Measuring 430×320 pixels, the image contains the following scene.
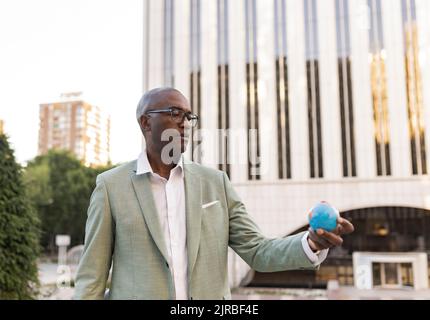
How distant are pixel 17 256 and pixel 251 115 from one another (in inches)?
509

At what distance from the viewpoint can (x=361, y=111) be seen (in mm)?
18094

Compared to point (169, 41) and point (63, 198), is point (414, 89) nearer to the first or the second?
point (169, 41)

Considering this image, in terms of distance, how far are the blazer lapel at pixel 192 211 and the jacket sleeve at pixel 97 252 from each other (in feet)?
0.91

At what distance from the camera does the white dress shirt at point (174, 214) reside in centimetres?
145

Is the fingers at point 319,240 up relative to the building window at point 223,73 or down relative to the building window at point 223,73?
down

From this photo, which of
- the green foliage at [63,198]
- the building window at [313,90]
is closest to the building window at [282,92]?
the building window at [313,90]

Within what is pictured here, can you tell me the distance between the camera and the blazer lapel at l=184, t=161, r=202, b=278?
4.72 ft

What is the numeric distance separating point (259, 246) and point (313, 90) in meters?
18.3

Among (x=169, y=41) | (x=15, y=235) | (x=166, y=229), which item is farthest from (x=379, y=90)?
(x=166, y=229)

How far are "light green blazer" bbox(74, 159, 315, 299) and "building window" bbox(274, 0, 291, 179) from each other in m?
17.5

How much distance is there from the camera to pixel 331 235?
1.21 m

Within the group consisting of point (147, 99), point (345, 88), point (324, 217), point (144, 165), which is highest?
point (345, 88)

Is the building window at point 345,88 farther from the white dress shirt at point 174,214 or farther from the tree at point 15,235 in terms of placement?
the white dress shirt at point 174,214
